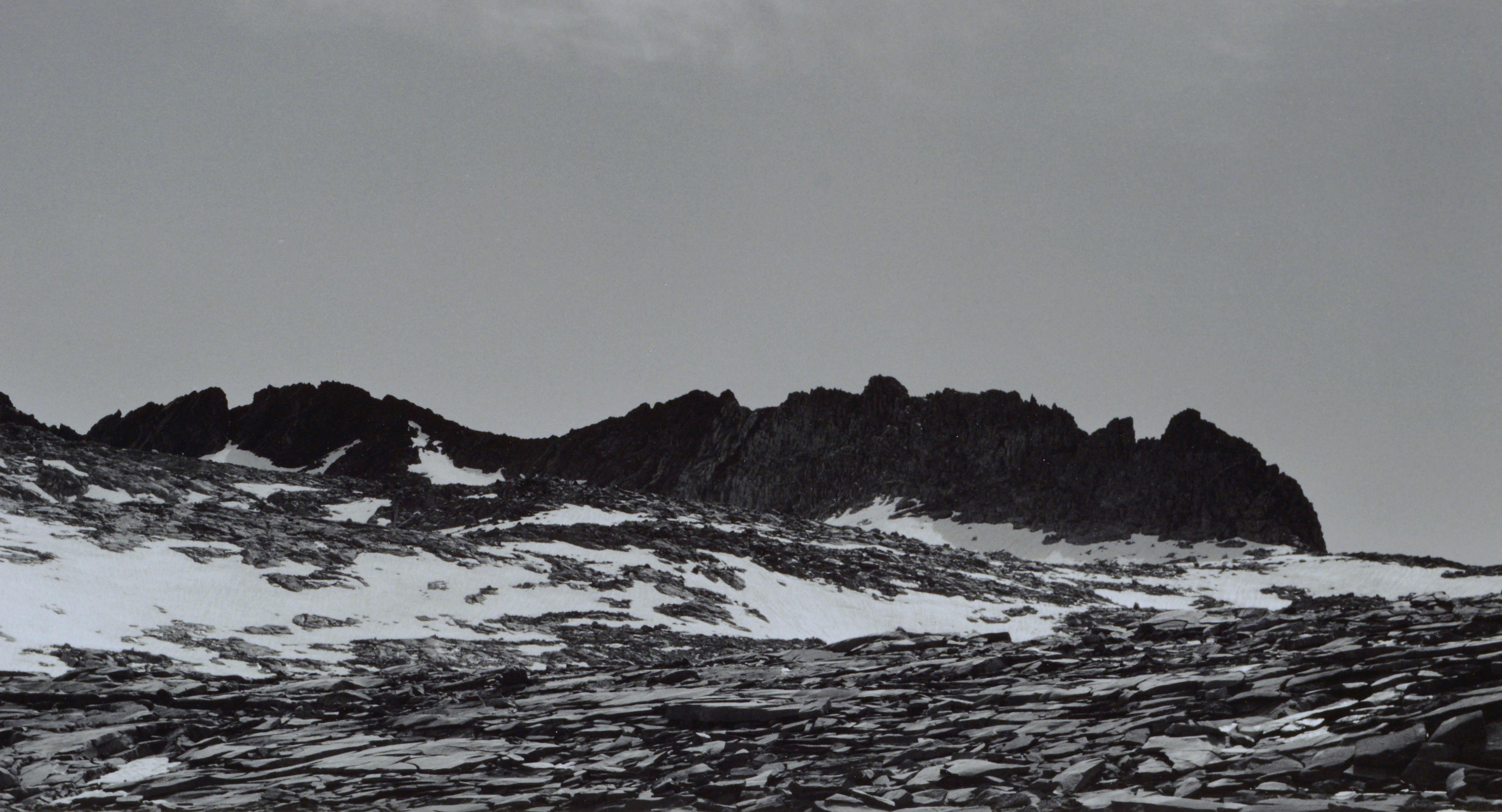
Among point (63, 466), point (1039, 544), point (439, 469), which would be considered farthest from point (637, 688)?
point (439, 469)

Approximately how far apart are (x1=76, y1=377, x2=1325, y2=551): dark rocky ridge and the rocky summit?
121ft

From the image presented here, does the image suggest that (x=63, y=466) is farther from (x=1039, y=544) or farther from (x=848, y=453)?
(x=848, y=453)

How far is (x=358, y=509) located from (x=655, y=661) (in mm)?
46677

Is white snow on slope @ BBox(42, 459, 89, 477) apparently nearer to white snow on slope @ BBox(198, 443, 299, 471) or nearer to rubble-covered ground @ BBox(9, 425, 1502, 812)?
rubble-covered ground @ BBox(9, 425, 1502, 812)

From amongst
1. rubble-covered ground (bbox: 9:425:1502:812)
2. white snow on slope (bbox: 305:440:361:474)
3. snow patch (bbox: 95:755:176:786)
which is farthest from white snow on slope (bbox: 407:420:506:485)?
snow patch (bbox: 95:755:176:786)

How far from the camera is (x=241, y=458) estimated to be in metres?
165

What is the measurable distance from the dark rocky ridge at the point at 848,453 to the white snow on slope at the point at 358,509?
73.2m

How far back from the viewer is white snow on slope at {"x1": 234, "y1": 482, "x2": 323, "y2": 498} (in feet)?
247

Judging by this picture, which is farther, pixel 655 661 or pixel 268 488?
pixel 268 488

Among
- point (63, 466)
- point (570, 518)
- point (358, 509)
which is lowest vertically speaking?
point (358, 509)

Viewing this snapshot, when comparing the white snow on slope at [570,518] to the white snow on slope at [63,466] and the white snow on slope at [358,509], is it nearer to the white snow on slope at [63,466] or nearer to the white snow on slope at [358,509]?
the white snow on slope at [358,509]

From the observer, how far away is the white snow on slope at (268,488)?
7525 centimetres

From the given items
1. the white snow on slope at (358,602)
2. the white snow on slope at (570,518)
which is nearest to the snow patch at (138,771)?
the white snow on slope at (358,602)

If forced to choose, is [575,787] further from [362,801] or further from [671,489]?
[671,489]
